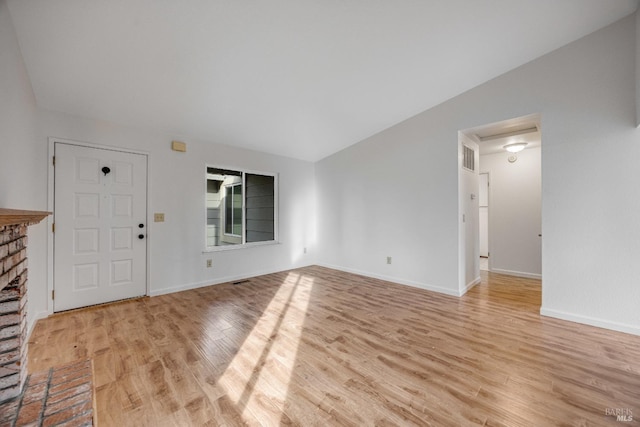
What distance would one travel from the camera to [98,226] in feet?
11.1

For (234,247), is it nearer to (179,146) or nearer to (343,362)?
(179,146)

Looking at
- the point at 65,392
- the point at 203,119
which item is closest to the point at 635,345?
the point at 65,392

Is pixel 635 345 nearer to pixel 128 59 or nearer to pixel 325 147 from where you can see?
pixel 325 147

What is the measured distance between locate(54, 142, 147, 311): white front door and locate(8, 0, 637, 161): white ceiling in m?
0.60

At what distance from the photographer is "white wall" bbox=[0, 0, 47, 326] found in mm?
1872

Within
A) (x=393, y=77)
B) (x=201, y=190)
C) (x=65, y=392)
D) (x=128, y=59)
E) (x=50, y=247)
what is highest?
(x=393, y=77)

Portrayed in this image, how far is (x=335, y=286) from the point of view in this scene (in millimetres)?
4281

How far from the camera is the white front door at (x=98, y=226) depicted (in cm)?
314

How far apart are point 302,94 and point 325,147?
1.88 m

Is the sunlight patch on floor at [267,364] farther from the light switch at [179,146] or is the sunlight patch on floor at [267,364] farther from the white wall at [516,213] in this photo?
the white wall at [516,213]

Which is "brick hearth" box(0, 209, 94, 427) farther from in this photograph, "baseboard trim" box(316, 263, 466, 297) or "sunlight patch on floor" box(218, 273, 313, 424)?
"baseboard trim" box(316, 263, 466, 297)

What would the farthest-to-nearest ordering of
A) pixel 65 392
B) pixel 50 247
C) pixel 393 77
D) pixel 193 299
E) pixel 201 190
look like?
pixel 201 190, pixel 193 299, pixel 393 77, pixel 50 247, pixel 65 392

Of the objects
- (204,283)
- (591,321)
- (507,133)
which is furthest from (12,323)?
(507,133)

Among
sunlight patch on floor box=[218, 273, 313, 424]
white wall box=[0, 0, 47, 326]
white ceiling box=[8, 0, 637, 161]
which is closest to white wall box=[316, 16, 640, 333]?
white ceiling box=[8, 0, 637, 161]
